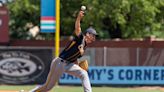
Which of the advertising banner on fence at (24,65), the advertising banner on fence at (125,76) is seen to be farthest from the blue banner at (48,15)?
the advertising banner on fence at (125,76)

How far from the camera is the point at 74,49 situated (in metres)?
11.2

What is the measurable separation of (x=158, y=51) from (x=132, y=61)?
118cm

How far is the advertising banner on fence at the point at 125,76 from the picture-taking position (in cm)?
2022

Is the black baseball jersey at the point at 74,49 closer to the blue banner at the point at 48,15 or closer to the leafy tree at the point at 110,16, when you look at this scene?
the blue banner at the point at 48,15

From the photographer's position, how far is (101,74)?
2048 centimetres

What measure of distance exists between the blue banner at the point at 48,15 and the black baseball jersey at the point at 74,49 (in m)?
9.32

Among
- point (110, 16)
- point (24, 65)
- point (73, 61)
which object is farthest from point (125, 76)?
point (73, 61)

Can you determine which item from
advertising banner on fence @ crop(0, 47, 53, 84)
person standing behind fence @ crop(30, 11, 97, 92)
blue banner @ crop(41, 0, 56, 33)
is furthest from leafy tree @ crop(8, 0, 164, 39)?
person standing behind fence @ crop(30, 11, 97, 92)

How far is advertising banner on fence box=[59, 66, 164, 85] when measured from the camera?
796 inches

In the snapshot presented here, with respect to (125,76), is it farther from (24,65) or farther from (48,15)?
(24,65)

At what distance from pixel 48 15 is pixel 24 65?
2.23m

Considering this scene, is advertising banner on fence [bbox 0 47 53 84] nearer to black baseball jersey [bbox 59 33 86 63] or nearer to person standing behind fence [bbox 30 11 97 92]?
person standing behind fence [bbox 30 11 97 92]

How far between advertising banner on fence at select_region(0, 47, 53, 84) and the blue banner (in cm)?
99

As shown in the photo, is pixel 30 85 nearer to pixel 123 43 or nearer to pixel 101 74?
pixel 101 74
